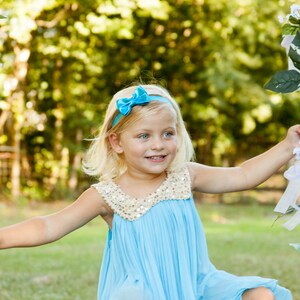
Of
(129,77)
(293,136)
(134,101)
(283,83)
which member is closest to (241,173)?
(293,136)

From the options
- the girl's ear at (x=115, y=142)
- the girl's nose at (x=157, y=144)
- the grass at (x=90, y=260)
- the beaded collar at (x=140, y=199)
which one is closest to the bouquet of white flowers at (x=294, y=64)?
the girl's nose at (x=157, y=144)

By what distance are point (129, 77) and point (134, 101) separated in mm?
13500

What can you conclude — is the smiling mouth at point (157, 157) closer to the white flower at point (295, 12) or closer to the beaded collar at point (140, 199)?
the beaded collar at point (140, 199)

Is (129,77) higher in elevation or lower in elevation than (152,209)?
lower

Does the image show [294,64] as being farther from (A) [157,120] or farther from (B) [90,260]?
(B) [90,260]

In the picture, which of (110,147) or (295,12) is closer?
(295,12)

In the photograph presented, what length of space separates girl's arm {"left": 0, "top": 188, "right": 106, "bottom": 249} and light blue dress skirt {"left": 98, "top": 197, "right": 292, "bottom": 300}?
15 cm

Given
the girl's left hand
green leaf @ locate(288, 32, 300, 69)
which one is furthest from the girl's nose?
green leaf @ locate(288, 32, 300, 69)

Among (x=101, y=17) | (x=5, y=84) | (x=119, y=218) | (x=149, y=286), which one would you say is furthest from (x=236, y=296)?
(x=5, y=84)

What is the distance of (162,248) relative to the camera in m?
3.05

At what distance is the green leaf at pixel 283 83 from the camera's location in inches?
94.7

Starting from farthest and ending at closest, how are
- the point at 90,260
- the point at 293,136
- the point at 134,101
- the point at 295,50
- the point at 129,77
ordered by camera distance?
1. the point at 129,77
2. the point at 90,260
3. the point at 134,101
4. the point at 293,136
5. the point at 295,50

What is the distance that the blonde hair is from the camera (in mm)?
3135

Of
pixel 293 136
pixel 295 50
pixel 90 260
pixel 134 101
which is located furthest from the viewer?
pixel 90 260
